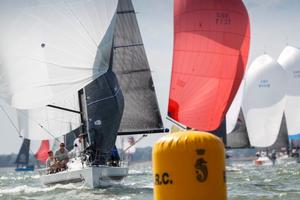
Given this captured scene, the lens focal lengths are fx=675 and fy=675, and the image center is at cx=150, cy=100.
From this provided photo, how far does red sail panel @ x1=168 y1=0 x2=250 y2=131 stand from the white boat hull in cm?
231

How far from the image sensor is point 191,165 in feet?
21.5

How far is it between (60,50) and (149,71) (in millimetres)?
8060

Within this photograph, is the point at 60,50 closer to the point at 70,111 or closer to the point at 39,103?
the point at 39,103

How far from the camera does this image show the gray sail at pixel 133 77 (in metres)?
24.7

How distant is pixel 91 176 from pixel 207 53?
14.9 ft

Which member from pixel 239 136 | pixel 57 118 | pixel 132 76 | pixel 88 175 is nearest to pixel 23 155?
pixel 239 136

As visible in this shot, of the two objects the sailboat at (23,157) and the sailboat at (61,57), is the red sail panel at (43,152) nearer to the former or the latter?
the sailboat at (23,157)

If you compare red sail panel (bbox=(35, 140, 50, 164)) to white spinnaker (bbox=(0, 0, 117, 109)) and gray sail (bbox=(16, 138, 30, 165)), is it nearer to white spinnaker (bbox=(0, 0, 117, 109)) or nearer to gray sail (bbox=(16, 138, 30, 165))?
gray sail (bbox=(16, 138, 30, 165))

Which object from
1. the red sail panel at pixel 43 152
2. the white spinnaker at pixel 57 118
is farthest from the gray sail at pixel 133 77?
the red sail panel at pixel 43 152

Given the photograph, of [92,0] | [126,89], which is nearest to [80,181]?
[92,0]

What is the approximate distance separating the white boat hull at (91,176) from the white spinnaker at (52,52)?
2.15 meters

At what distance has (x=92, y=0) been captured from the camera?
704 inches

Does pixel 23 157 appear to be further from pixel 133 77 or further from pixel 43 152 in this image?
pixel 133 77

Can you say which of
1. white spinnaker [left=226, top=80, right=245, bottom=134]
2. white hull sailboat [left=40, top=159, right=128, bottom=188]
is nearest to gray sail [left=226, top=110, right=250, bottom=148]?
white spinnaker [left=226, top=80, right=245, bottom=134]
